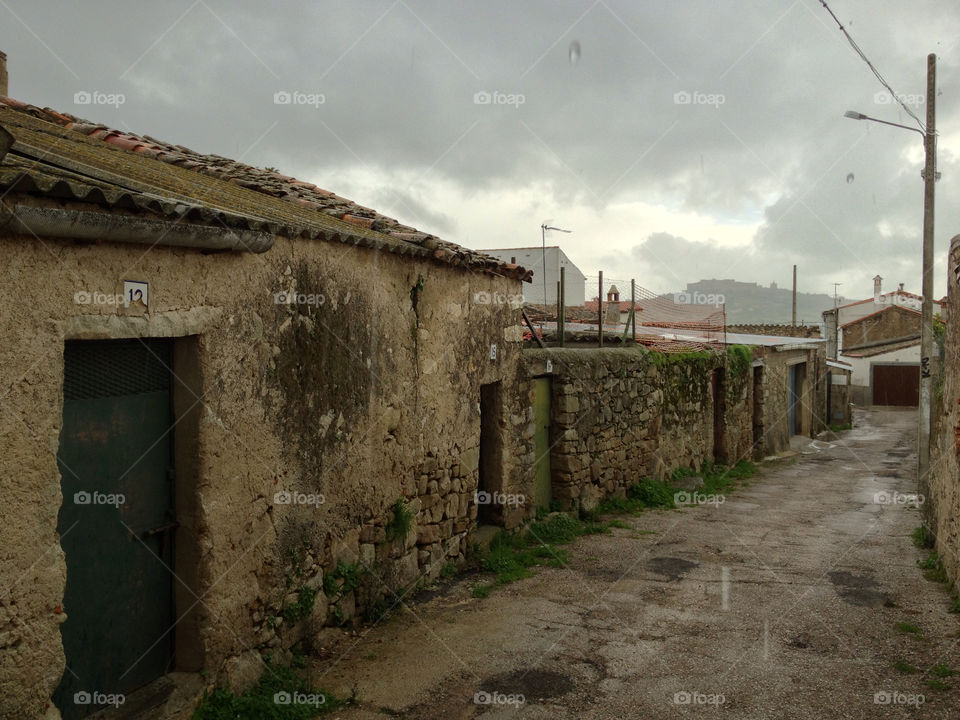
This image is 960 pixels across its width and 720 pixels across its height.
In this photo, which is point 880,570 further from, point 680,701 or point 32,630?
point 32,630

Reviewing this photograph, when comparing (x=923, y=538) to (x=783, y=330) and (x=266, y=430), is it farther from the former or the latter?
(x=783, y=330)

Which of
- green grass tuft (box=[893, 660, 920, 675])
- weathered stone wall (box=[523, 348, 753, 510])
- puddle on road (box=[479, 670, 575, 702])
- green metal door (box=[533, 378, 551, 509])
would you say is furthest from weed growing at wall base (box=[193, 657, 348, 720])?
green metal door (box=[533, 378, 551, 509])

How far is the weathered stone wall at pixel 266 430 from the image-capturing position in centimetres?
321

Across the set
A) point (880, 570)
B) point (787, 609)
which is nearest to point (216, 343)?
point (787, 609)

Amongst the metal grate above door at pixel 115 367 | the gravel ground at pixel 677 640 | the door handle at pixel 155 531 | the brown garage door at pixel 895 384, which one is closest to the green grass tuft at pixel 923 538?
the gravel ground at pixel 677 640

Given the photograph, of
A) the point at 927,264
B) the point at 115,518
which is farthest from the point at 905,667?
the point at 927,264

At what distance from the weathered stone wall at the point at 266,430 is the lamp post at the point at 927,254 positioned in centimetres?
859

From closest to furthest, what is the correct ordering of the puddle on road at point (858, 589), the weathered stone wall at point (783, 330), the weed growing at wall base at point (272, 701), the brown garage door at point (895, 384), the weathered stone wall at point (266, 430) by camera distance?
the weathered stone wall at point (266, 430), the weed growing at wall base at point (272, 701), the puddle on road at point (858, 589), the weathered stone wall at point (783, 330), the brown garage door at point (895, 384)

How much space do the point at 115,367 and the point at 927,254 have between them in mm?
12812

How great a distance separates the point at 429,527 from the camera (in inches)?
266

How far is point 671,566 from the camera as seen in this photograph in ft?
25.1

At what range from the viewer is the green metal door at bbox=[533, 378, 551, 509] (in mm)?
9469

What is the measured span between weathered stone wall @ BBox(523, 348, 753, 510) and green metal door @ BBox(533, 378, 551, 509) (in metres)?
0.13

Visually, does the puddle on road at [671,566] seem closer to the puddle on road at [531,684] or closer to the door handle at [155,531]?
the puddle on road at [531,684]
